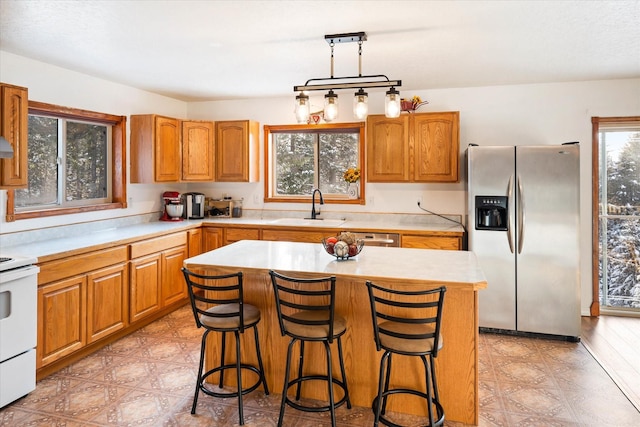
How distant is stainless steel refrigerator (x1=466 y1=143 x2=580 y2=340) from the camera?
12.1 ft

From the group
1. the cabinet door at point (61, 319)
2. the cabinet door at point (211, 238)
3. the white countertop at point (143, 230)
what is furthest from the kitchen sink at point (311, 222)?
the cabinet door at point (61, 319)

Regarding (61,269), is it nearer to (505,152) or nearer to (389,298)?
(389,298)

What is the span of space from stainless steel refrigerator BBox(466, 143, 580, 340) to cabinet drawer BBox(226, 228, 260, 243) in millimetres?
2289

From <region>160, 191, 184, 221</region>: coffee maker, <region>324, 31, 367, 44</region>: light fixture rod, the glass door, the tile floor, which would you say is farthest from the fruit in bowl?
the glass door

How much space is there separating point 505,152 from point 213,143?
3.29 metres

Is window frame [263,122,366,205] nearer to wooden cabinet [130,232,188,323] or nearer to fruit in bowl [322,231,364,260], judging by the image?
wooden cabinet [130,232,188,323]

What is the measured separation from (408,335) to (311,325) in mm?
548

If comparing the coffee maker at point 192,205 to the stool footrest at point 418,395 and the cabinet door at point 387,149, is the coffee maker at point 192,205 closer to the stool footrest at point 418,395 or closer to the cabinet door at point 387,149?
the cabinet door at point 387,149

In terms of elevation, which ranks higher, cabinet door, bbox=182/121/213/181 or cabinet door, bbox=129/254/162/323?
cabinet door, bbox=182/121/213/181

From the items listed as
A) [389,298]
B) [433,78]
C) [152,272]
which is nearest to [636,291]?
[433,78]

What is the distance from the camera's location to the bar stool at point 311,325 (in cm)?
224

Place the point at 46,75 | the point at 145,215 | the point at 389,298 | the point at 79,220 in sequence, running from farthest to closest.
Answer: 1. the point at 145,215
2. the point at 79,220
3. the point at 46,75
4. the point at 389,298

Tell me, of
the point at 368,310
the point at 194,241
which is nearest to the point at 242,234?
the point at 194,241

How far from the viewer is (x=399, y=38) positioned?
2963 mm
